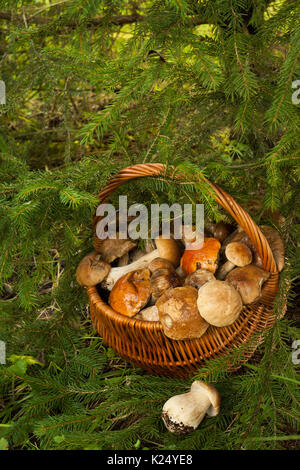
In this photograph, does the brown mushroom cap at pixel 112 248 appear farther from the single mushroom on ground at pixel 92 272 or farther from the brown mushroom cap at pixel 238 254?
the brown mushroom cap at pixel 238 254

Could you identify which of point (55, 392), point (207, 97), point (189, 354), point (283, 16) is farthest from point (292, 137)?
point (55, 392)

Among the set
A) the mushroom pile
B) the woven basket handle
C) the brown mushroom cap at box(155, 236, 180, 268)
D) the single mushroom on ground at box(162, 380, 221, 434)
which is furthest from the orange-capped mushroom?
the single mushroom on ground at box(162, 380, 221, 434)

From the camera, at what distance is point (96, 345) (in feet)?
7.45

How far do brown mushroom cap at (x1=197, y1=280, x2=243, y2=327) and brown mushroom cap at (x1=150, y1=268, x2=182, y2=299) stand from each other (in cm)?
21

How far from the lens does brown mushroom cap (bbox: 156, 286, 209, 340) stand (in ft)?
5.31

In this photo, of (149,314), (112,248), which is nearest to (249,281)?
(149,314)

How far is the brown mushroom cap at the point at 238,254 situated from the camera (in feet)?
5.74

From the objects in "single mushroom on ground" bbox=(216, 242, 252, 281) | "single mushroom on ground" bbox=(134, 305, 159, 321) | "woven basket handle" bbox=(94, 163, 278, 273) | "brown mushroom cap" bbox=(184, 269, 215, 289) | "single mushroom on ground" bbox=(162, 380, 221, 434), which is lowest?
"single mushroom on ground" bbox=(162, 380, 221, 434)

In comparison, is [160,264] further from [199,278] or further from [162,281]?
[199,278]

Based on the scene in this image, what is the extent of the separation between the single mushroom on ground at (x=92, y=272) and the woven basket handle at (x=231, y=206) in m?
0.43

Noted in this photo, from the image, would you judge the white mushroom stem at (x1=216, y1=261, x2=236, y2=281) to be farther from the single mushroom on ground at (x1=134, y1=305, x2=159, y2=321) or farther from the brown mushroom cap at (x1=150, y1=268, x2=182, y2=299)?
the single mushroom on ground at (x1=134, y1=305, x2=159, y2=321)

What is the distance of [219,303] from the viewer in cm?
157

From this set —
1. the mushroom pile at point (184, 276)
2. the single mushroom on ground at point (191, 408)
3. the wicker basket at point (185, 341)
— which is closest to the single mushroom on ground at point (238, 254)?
the mushroom pile at point (184, 276)
